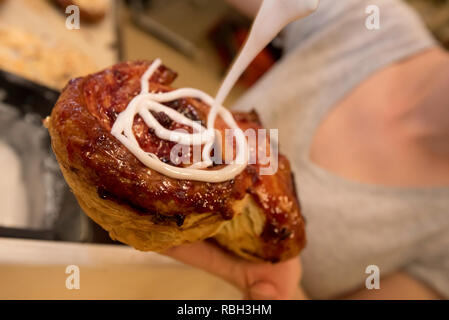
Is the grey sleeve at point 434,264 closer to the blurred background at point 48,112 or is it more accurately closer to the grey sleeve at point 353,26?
the blurred background at point 48,112

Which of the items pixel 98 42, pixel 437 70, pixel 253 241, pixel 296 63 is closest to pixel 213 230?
pixel 253 241

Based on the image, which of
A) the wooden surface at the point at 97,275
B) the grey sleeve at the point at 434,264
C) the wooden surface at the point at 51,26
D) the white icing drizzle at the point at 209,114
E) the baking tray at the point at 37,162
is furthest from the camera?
the wooden surface at the point at 51,26

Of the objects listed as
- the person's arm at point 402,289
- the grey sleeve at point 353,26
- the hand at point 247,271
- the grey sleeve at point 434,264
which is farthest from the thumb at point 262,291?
the grey sleeve at point 353,26

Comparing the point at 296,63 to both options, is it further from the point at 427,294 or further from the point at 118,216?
the point at 118,216

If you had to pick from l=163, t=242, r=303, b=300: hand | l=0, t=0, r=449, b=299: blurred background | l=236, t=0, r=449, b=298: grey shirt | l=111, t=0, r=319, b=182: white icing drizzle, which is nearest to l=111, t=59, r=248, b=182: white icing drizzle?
l=111, t=0, r=319, b=182: white icing drizzle

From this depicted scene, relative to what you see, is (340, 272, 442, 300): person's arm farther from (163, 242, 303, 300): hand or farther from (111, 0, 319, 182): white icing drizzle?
(111, 0, 319, 182): white icing drizzle

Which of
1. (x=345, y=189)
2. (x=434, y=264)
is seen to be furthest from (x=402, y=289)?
(x=345, y=189)
